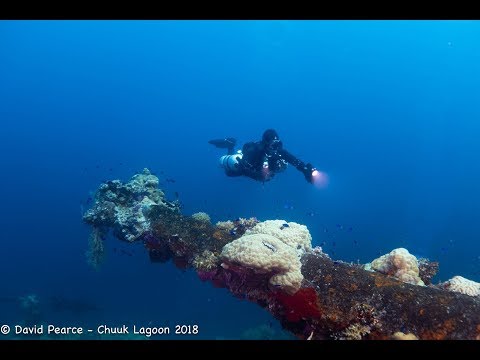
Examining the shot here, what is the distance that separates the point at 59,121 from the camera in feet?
324

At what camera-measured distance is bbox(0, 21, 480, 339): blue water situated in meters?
32.2

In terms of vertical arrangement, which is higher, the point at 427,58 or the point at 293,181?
the point at 427,58

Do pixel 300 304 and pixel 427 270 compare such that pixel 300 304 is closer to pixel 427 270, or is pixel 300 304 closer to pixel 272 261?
pixel 272 261

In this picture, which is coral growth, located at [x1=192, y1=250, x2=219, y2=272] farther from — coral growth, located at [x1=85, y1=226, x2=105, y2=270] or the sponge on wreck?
coral growth, located at [x1=85, y1=226, x2=105, y2=270]

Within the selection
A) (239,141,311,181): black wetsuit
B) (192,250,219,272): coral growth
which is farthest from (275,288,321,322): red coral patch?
(239,141,311,181): black wetsuit

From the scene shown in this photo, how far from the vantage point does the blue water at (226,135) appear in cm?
3216

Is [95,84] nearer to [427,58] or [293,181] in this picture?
[293,181]

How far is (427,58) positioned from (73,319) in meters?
105

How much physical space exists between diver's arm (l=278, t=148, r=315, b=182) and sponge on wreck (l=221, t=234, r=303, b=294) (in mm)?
3471

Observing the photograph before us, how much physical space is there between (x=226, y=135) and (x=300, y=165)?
96.4 m

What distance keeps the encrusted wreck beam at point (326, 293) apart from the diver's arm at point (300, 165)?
199 centimetres

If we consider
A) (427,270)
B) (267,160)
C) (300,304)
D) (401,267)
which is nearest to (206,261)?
(300,304)

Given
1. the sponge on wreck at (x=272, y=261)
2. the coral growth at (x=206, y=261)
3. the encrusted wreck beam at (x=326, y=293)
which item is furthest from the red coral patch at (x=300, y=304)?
the coral growth at (x=206, y=261)
